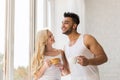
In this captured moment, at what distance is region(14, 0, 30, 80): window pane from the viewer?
2.08m

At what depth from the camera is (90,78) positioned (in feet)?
5.35

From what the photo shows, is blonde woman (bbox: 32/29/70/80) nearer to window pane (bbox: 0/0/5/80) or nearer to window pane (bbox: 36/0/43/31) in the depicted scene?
window pane (bbox: 0/0/5/80)

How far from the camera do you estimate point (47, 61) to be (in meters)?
1.81

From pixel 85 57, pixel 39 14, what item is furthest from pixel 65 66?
pixel 39 14

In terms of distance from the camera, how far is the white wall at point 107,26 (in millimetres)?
2131

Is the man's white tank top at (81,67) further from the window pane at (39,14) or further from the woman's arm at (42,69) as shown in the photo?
the window pane at (39,14)

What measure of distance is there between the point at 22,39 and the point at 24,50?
0.34 ft

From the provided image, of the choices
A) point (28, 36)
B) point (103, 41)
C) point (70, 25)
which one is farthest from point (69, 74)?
point (28, 36)

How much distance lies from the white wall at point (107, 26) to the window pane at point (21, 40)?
21.7 inches

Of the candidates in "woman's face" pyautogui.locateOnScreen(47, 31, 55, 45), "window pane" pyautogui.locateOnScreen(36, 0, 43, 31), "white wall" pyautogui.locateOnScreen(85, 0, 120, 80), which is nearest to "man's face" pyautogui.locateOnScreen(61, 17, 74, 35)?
"woman's face" pyautogui.locateOnScreen(47, 31, 55, 45)

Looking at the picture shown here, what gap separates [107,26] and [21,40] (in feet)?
2.44

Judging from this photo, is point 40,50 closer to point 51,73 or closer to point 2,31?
point 51,73

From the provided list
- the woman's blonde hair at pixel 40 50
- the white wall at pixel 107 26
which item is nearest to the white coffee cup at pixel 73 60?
the woman's blonde hair at pixel 40 50

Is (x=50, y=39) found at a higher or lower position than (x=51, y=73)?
higher
